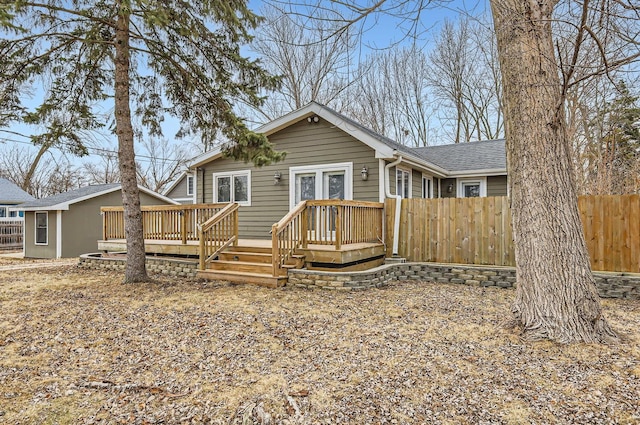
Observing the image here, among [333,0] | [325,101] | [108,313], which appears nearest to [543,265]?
[333,0]

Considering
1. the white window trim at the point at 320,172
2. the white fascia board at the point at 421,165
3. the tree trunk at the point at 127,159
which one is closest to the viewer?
the tree trunk at the point at 127,159

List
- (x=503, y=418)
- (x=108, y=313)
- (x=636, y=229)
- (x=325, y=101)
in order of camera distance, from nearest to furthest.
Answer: (x=503, y=418), (x=108, y=313), (x=636, y=229), (x=325, y=101)

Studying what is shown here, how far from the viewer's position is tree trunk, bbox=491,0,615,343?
12.5ft

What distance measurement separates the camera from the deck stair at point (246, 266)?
6.91 metres

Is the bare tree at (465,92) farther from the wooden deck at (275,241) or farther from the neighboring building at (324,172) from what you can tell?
the wooden deck at (275,241)

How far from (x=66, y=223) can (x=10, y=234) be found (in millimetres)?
6796

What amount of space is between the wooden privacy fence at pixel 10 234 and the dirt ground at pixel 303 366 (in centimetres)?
1668

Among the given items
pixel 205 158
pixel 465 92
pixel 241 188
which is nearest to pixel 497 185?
pixel 241 188

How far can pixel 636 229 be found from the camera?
638cm

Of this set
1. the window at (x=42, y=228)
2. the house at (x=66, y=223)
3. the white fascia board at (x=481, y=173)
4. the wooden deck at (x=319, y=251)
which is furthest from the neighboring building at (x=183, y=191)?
the white fascia board at (x=481, y=173)

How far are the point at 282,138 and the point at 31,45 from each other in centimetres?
560

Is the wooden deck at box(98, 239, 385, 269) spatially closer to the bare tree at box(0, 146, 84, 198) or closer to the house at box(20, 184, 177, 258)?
the house at box(20, 184, 177, 258)

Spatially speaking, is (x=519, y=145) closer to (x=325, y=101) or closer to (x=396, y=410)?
(x=396, y=410)

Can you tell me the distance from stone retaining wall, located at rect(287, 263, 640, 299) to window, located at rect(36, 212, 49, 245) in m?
13.1
